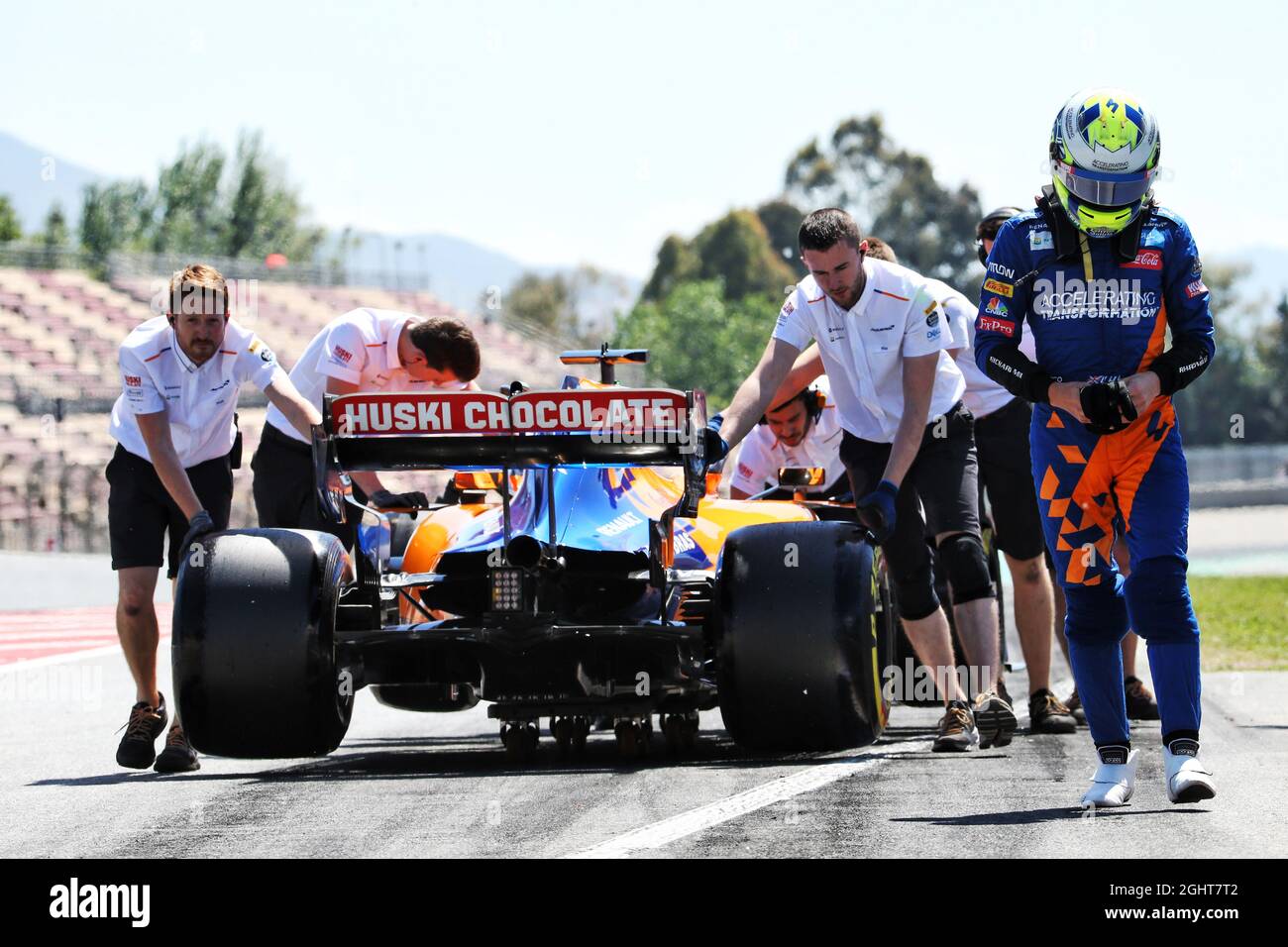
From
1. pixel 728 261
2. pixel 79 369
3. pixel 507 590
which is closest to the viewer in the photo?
pixel 507 590

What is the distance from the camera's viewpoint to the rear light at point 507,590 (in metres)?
7.11

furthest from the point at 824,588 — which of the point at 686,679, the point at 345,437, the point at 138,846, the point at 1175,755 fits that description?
the point at 138,846

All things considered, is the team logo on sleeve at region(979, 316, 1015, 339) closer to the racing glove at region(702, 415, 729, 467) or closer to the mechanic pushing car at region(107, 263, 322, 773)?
the racing glove at region(702, 415, 729, 467)

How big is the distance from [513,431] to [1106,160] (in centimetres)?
212

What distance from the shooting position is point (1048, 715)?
848cm

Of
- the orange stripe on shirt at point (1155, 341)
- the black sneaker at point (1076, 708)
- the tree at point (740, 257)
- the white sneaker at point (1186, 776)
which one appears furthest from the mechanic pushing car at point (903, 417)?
the tree at point (740, 257)

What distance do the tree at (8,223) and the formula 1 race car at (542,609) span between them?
6108cm

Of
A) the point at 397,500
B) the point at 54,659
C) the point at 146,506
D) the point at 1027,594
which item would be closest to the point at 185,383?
the point at 146,506

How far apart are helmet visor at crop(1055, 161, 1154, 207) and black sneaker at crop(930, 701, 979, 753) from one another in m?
2.39

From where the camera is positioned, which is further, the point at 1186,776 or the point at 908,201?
the point at 908,201

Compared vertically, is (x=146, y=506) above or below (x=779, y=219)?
below

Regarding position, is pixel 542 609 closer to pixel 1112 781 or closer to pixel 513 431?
pixel 513 431
